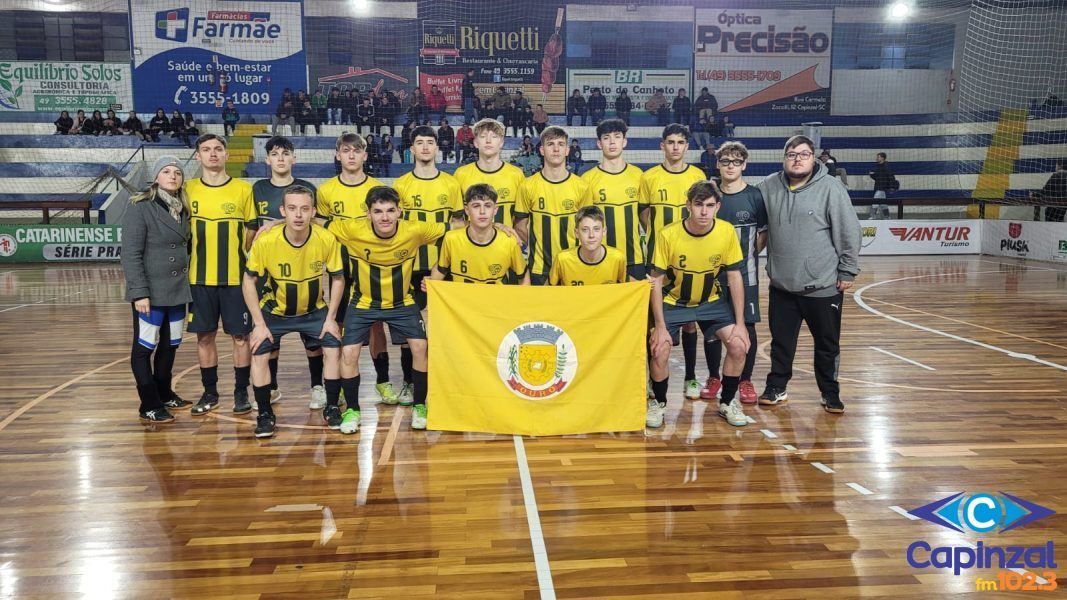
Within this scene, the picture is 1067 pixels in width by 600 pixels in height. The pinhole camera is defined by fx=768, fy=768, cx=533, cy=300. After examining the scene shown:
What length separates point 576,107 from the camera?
69.6ft

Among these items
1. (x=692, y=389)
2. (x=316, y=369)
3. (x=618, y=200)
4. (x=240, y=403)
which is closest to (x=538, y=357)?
(x=618, y=200)

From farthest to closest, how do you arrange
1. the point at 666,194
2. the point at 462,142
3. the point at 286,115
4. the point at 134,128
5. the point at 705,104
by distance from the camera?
the point at 705,104, the point at 286,115, the point at 134,128, the point at 462,142, the point at 666,194

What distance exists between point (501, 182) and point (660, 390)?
182 cm

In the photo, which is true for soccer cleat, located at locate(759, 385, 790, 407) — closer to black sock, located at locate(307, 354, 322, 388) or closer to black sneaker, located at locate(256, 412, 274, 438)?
black sock, located at locate(307, 354, 322, 388)

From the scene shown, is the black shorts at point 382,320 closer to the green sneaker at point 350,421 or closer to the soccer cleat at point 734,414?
the green sneaker at point 350,421

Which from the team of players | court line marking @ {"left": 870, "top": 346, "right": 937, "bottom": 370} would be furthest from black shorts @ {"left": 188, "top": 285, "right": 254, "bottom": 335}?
court line marking @ {"left": 870, "top": 346, "right": 937, "bottom": 370}

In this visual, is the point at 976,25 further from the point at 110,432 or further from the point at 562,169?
the point at 110,432

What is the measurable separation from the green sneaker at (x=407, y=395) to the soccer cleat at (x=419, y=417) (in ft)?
1.76

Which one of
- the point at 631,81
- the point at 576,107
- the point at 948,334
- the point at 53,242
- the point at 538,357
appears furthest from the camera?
the point at 631,81

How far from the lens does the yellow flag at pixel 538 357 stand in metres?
4.65

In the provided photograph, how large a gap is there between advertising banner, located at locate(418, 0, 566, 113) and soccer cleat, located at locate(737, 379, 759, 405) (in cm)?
1720

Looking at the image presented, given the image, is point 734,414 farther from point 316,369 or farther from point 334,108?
point 334,108

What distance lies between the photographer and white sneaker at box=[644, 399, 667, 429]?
4.89m

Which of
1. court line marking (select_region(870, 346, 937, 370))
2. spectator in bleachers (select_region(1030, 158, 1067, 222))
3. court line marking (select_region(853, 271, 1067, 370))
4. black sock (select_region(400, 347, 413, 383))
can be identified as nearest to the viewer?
black sock (select_region(400, 347, 413, 383))
